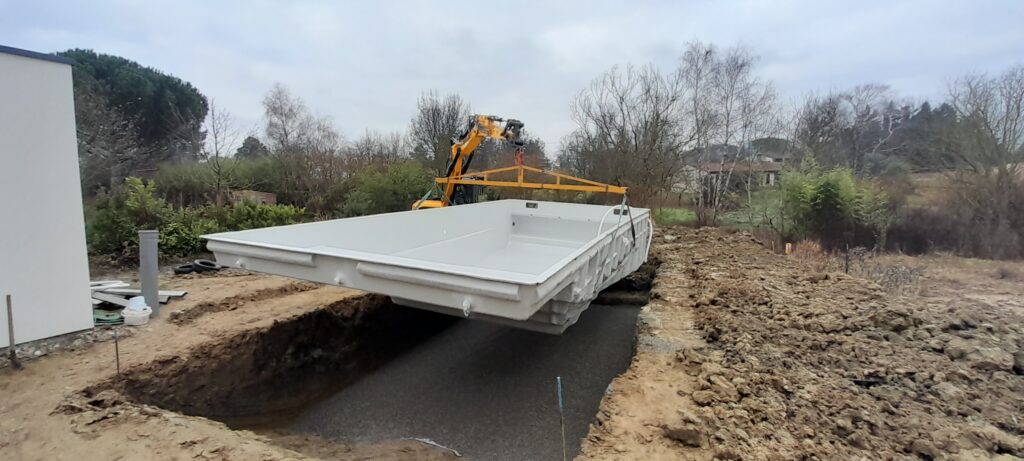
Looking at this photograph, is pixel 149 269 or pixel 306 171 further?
pixel 306 171

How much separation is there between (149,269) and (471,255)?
332 cm

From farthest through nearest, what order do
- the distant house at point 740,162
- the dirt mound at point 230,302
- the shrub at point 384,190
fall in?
the distant house at point 740,162
the shrub at point 384,190
the dirt mound at point 230,302

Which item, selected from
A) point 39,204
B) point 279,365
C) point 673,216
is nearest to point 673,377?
point 279,365

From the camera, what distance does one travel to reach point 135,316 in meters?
4.32

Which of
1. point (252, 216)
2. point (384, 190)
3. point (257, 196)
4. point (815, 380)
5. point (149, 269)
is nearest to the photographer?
point (815, 380)

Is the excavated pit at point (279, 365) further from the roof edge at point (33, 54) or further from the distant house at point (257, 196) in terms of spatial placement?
the distant house at point (257, 196)

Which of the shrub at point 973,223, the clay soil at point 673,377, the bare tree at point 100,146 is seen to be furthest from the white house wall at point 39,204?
the shrub at point 973,223

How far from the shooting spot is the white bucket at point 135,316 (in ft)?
14.1

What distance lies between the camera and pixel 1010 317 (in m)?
4.60

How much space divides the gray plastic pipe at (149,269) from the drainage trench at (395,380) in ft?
3.58

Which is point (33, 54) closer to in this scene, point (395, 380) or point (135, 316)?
point (135, 316)

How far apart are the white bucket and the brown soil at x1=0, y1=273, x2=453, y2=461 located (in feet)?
0.25

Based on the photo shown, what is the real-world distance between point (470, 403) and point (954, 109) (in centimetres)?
1608

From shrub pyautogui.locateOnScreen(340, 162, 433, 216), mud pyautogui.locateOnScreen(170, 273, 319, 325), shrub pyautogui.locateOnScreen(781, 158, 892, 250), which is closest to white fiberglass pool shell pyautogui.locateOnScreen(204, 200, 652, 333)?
mud pyautogui.locateOnScreen(170, 273, 319, 325)
